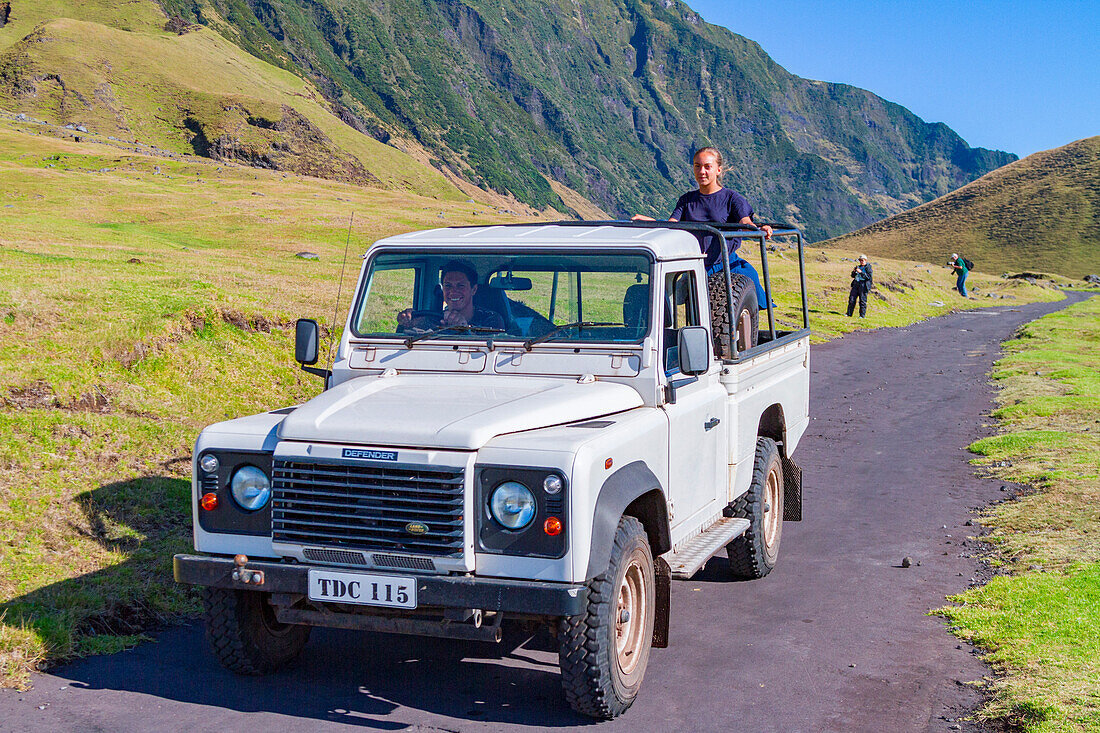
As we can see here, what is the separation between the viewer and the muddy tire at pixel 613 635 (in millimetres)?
5055

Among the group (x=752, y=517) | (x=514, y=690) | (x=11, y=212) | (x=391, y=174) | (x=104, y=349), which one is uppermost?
(x=391, y=174)

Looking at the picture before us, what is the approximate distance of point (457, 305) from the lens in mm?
6770

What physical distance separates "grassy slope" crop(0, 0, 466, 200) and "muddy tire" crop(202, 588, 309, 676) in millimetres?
130654

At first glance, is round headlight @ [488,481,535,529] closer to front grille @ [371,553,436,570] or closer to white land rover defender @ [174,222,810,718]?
white land rover defender @ [174,222,810,718]

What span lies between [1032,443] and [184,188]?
54.8 m

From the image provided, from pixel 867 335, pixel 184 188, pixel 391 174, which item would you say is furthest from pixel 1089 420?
pixel 391 174

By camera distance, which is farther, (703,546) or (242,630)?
(703,546)

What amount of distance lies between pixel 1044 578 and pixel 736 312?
9.59 feet

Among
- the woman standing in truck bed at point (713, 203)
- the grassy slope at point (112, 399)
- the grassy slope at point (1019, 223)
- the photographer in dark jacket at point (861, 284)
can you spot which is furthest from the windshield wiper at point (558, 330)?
the grassy slope at point (1019, 223)

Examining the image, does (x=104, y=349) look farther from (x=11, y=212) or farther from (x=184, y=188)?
(x=184, y=188)

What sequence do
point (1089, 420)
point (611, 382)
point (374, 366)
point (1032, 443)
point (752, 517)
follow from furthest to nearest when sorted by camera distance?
point (1089, 420) < point (1032, 443) < point (752, 517) < point (374, 366) < point (611, 382)

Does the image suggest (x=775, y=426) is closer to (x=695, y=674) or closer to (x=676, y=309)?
(x=676, y=309)

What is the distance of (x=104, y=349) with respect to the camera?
11703 millimetres

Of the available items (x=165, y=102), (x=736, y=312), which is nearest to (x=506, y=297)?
(x=736, y=312)
